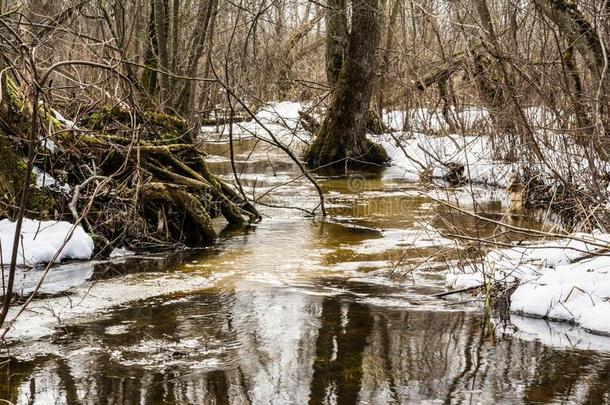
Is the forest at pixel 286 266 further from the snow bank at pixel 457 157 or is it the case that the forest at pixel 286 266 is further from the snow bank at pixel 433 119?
the snow bank at pixel 433 119

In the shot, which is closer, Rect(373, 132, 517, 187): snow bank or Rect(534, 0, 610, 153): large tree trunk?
Rect(534, 0, 610, 153): large tree trunk

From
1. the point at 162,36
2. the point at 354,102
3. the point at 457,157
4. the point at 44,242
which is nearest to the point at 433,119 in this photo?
the point at 354,102

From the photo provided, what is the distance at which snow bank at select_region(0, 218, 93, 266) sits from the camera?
8.01 m

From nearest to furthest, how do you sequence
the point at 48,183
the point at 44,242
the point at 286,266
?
the point at 44,242 < the point at 286,266 < the point at 48,183

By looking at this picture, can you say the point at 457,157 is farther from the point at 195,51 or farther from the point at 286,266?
the point at 286,266

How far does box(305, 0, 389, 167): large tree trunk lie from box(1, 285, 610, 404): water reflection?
422 inches

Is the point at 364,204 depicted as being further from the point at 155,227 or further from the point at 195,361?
the point at 195,361

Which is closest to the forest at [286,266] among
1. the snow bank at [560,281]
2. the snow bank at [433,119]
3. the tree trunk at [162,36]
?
the snow bank at [560,281]

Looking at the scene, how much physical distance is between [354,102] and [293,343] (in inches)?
499

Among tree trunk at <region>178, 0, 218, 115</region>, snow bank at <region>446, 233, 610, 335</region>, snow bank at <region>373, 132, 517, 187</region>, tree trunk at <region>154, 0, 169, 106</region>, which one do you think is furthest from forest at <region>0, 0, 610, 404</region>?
tree trunk at <region>178, 0, 218, 115</region>

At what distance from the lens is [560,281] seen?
6539 mm

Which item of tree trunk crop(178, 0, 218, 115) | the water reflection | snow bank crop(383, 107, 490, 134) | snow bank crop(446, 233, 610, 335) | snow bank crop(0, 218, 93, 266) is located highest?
tree trunk crop(178, 0, 218, 115)

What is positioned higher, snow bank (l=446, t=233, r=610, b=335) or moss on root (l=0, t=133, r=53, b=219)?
moss on root (l=0, t=133, r=53, b=219)

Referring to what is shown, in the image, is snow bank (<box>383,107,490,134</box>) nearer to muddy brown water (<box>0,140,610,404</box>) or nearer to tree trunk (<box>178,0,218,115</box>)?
tree trunk (<box>178,0,218,115</box>)
